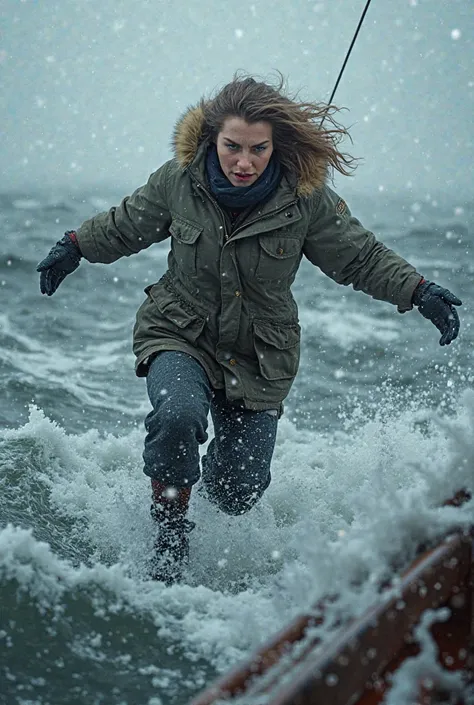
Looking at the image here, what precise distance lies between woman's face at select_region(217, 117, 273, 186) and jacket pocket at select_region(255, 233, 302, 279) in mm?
Result: 263

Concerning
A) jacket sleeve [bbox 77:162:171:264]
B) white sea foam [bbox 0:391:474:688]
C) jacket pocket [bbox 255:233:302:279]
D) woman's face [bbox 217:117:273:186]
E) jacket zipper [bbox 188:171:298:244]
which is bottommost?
white sea foam [bbox 0:391:474:688]

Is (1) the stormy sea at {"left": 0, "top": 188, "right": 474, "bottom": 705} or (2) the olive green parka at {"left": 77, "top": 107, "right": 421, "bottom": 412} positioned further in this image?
(2) the olive green parka at {"left": 77, "top": 107, "right": 421, "bottom": 412}

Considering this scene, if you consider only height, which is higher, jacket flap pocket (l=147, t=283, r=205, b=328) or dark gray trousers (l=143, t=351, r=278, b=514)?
jacket flap pocket (l=147, t=283, r=205, b=328)

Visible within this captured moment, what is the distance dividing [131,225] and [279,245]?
0.75 metres

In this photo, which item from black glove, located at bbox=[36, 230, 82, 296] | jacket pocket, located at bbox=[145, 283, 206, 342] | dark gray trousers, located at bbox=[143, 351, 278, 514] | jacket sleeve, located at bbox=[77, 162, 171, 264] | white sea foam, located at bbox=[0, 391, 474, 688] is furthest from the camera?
black glove, located at bbox=[36, 230, 82, 296]

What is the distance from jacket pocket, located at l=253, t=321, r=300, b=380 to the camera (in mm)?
3844

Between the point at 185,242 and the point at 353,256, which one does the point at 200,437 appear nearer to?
the point at 185,242

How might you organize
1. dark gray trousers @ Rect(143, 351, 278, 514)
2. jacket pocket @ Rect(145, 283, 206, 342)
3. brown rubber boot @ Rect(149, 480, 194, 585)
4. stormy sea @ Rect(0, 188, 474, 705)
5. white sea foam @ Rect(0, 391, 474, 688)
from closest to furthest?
white sea foam @ Rect(0, 391, 474, 688) → stormy sea @ Rect(0, 188, 474, 705) → dark gray trousers @ Rect(143, 351, 278, 514) → brown rubber boot @ Rect(149, 480, 194, 585) → jacket pocket @ Rect(145, 283, 206, 342)

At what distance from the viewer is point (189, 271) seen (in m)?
3.80

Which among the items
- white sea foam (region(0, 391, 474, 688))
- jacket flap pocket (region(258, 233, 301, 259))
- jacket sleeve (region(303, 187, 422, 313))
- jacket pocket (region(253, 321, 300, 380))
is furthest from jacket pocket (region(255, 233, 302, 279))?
white sea foam (region(0, 391, 474, 688))

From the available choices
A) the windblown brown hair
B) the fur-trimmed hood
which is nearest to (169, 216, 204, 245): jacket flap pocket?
the fur-trimmed hood

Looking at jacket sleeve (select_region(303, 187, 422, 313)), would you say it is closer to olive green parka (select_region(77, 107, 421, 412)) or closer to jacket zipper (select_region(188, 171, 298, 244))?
olive green parka (select_region(77, 107, 421, 412))

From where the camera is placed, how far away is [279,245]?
12.2 feet

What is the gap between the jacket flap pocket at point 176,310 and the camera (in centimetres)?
381
